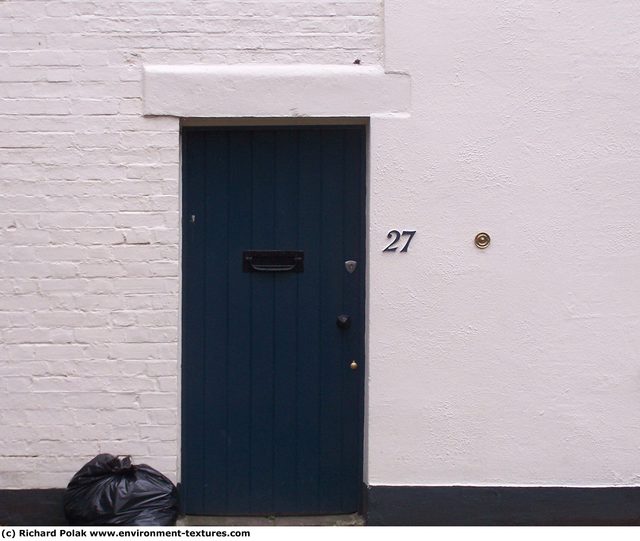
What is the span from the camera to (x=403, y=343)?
583cm

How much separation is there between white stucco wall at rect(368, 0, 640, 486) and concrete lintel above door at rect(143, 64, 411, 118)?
0.12 meters

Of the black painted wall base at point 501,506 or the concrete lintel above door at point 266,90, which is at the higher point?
the concrete lintel above door at point 266,90

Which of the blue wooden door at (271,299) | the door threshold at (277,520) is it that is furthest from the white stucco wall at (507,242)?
the door threshold at (277,520)

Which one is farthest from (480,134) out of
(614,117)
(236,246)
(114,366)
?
(114,366)

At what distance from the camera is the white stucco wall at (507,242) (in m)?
5.79

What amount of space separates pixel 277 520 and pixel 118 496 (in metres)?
1.00

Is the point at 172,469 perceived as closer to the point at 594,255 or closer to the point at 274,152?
the point at 274,152

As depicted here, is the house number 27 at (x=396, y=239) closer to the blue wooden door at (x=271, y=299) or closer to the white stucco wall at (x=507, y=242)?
the white stucco wall at (x=507, y=242)

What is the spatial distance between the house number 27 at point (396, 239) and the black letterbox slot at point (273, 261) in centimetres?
53

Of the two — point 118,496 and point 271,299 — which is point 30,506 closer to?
point 118,496

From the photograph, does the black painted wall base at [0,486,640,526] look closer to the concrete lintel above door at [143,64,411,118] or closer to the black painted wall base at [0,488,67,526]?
the black painted wall base at [0,488,67,526]

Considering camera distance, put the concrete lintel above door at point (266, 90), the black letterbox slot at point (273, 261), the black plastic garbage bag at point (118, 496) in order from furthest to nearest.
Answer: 1. the black letterbox slot at point (273, 261)
2. the concrete lintel above door at point (266, 90)
3. the black plastic garbage bag at point (118, 496)

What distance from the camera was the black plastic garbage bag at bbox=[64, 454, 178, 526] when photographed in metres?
5.55

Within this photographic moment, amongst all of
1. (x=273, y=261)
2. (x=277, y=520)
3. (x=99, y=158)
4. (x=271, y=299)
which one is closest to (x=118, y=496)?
(x=277, y=520)
